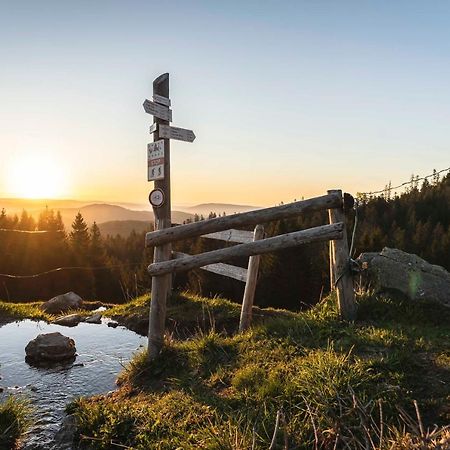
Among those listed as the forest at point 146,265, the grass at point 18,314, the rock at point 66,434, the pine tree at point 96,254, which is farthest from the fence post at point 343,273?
the pine tree at point 96,254

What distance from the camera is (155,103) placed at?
809cm

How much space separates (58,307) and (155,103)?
7334 millimetres

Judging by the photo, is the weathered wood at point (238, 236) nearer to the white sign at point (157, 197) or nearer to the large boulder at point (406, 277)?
the white sign at point (157, 197)

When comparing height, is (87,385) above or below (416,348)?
below

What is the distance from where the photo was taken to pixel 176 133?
8.19 m

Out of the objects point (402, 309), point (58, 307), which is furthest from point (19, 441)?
point (58, 307)

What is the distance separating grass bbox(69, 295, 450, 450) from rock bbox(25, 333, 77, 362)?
1.83m

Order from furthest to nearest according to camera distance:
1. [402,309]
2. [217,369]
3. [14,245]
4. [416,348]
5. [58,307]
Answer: [14,245], [58,307], [402,309], [217,369], [416,348]

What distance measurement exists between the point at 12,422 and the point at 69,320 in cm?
573

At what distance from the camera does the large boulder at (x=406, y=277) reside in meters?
6.47

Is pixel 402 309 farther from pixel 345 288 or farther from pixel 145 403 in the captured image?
pixel 145 403

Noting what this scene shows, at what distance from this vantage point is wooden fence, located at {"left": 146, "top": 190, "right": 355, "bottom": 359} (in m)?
5.66

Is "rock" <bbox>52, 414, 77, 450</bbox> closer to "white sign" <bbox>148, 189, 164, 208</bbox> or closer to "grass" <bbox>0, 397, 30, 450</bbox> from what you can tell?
"grass" <bbox>0, 397, 30, 450</bbox>

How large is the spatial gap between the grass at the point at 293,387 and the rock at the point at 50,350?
6.01 ft
